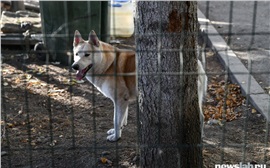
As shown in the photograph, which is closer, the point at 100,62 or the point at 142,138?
the point at 142,138

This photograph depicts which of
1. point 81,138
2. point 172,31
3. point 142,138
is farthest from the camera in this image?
point 81,138

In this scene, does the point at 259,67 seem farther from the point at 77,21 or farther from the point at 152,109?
the point at 152,109

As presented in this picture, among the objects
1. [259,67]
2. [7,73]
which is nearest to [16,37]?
[7,73]

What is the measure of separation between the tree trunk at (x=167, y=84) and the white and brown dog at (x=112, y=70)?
1066mm

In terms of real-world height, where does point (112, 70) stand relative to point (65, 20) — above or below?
below

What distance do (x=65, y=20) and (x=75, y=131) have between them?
2.61 m

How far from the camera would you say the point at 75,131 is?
4.83 meters

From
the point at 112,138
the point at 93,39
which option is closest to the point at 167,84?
the point at 112,138

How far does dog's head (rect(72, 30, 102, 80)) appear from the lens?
15.0 ft

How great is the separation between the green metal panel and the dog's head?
7.27ft

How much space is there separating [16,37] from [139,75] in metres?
4.49

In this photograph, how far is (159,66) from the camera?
3354 millimetres

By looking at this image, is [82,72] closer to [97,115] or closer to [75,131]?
[75,131]

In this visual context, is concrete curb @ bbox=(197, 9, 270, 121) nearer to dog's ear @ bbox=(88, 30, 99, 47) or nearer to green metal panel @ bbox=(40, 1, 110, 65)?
dog's ear @ bbox=(88, 30, 99, 47)
